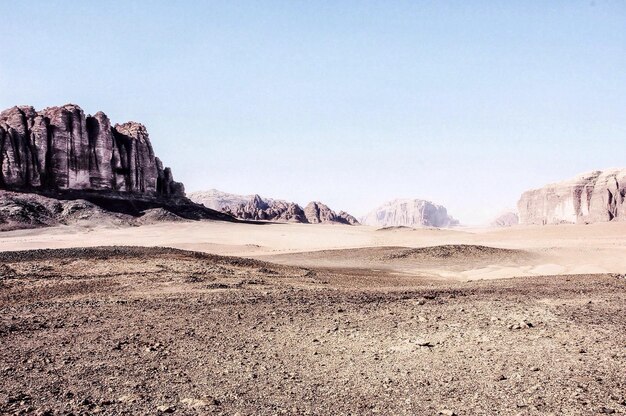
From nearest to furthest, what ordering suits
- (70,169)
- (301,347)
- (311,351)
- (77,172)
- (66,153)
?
1. (311,351)
2. (301,347)
3. (66,153)
4. (70,169)
5. (77,172)

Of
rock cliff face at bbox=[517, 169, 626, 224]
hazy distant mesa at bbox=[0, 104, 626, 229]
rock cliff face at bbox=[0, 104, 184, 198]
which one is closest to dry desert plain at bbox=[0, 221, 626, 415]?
hazy distant mesa at bbox=[0, 104, 626, 229]

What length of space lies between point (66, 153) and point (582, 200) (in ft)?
526

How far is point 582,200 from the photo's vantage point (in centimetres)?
16225

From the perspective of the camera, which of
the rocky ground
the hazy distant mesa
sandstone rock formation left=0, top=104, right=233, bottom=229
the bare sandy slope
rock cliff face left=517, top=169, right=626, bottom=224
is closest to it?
the rocky ground

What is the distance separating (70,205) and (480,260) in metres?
68.0

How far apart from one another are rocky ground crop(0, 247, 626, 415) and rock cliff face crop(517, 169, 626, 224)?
491ft

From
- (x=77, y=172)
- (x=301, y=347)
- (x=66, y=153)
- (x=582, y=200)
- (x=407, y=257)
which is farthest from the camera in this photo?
(x=582, y=200)

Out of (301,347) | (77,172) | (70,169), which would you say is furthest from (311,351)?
(77,172)

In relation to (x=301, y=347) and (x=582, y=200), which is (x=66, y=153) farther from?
(x=582, y=200)

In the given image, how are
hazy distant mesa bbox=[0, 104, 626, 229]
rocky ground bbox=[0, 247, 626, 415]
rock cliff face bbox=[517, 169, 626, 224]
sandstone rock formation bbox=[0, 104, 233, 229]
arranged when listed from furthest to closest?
rock cliff face bbox=[517, 169, 626, 224] → sandstone rock formation bbox=[0, 104, 233, 229] → hazy distant mesa bbox=[0, 104, 626, 229] → rocky ground bbox=[0, 247, 626, 415]

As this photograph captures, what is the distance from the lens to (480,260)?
36.0 meters

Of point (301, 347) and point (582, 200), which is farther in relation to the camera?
point (582, 200)

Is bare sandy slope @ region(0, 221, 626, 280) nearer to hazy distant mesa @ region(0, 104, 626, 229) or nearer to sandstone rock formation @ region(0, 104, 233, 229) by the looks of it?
hazy distant mesa @ region(0, 104, 626, 229)

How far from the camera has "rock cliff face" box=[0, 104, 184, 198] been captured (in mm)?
81312
